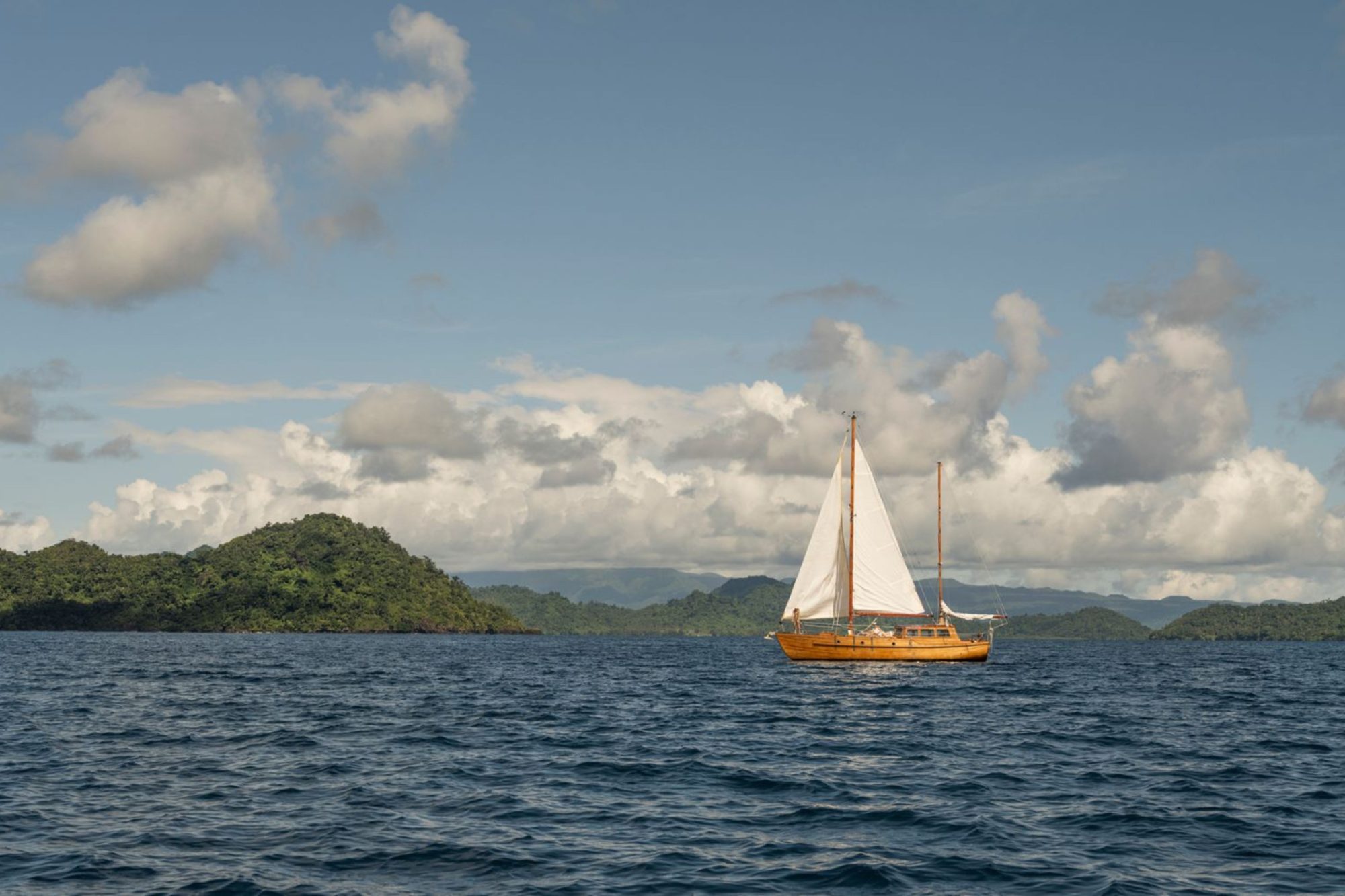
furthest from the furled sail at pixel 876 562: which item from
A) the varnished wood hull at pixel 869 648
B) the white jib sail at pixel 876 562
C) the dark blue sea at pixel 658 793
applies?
the dark blue sea at pixel 658 793

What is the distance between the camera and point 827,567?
9825 centimetres

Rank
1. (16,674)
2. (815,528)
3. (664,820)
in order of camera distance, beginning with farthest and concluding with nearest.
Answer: (815,528) < (16,674) < (664,820)

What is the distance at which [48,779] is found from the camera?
103ft

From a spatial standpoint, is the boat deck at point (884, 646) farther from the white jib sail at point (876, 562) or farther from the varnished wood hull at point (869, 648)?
the white jib sail at point (876, 562)

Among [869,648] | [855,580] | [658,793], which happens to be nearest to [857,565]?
[855,580]

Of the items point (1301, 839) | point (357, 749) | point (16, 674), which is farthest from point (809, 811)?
point (16, 674)

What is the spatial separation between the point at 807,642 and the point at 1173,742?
61.4 metres

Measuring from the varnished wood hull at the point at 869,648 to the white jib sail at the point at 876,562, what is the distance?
393 cm

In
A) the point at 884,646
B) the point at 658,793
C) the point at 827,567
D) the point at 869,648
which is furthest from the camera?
the point at 884,646

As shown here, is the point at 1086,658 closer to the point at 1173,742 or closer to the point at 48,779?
the point at 1173,742

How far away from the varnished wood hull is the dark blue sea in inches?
1388

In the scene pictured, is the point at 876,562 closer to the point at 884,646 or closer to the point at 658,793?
the point at 884,646

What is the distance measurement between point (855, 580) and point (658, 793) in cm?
7237

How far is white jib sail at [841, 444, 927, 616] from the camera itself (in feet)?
326
